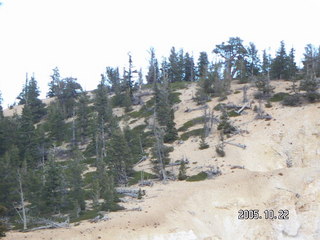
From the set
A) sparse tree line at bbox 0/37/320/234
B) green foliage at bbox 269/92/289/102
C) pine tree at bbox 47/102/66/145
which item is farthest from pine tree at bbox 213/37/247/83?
pine tree at bbox 47/102/66/145

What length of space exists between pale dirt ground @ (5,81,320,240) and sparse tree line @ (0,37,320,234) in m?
3.71

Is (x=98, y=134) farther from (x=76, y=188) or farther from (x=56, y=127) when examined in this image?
(x=76, y=188)

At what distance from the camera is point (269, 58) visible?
82.4 m

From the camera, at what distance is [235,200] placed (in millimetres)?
33438

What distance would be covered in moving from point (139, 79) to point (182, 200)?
2031 inches

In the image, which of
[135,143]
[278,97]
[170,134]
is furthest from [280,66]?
[135,143]

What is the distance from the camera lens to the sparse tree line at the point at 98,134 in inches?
1425

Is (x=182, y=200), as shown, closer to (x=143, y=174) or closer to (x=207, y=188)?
(x=207, y=188)

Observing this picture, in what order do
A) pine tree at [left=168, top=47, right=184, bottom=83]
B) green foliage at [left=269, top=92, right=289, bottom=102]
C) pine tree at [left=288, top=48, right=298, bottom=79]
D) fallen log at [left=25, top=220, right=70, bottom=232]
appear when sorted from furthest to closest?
pine tree at [left=168, top=47, right=184, bottom=83] → pine tree at [left=288, top=48, right=298, bottom=79] → green foliage at [left=269, top=92, right=289, bottom=102] → fallen log at [left=25, top=220, right=70, bottom=232]

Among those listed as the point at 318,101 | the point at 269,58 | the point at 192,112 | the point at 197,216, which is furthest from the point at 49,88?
the point at 197,216

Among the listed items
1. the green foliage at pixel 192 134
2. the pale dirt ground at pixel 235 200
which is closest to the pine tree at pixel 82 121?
the green foliage at pixel 192 134

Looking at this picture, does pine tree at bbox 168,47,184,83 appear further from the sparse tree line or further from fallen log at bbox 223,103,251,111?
fallen log at bbox 223,103,251,111

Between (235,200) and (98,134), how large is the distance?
2833 centimetres

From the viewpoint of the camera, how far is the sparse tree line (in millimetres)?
36188
